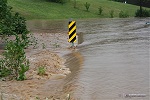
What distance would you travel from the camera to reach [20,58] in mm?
10875

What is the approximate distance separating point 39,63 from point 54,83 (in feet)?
9.19

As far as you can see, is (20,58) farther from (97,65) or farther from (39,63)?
(97,65)

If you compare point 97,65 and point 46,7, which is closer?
point 97,65

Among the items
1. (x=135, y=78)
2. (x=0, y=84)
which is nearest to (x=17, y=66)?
(x=0, y=84)

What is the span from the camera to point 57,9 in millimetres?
65562

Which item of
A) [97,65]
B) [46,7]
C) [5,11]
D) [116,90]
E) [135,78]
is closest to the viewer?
[116,90]

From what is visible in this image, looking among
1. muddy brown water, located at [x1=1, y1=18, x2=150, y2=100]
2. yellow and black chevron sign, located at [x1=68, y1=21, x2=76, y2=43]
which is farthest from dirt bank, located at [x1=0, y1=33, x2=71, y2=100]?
yellow and black chevron sign, located at [x1=68, y1=21, x2=76, y2=43]

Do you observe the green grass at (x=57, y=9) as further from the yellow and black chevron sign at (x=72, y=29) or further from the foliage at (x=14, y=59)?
the foliage at (x=14, y=59)

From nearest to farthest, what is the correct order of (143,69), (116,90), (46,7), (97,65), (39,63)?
1. (116,90)
2. (143,69)
3. (97,65)
4. (39,63)
5. (46,7)

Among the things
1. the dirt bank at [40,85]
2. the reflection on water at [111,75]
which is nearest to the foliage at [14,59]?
the dirt bank at [40,85]

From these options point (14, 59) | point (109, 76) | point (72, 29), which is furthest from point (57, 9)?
point (109, 76)

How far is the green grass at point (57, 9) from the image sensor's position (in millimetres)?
58909

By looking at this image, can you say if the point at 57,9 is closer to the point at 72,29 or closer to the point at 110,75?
the point at 72,29

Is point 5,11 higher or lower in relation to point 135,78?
higher
